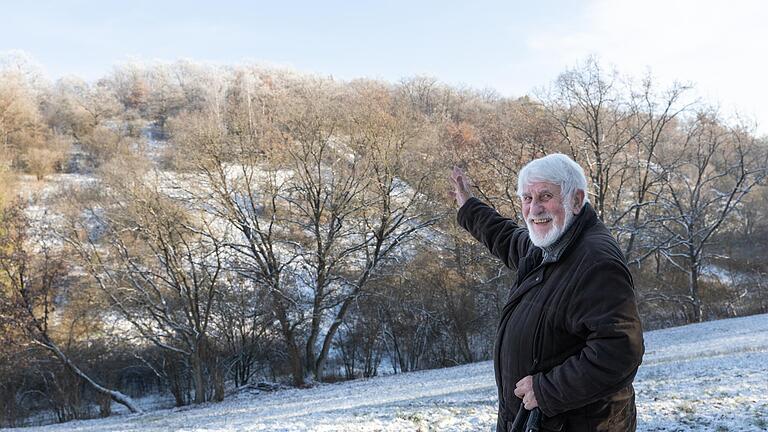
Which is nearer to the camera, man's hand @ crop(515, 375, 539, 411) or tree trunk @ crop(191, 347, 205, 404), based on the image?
man's hand @ crop(515, 375, 539, 411)

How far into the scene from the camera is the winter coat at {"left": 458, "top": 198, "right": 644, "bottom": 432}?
2291 millimetres

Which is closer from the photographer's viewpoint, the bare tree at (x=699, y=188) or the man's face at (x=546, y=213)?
the man's face at (x=546, y=213)

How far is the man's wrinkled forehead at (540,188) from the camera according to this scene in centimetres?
277

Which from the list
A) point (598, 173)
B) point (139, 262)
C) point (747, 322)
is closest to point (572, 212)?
point (139, 262)

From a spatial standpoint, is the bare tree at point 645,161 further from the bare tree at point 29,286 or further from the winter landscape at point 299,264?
the bare tree at point 29,286

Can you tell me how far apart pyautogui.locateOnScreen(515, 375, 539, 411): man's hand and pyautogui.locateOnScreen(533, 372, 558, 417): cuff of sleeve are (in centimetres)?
3

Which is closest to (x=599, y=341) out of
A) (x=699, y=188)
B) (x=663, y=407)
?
(x=663, y=407)

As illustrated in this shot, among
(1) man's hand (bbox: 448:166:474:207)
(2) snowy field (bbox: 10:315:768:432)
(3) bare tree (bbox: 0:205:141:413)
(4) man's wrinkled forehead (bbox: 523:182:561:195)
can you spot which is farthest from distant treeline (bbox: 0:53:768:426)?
(4) man's wrinkled forehead (bbox: 523:182:561:195)

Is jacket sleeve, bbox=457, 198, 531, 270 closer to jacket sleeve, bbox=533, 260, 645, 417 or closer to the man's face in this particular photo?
the man's face

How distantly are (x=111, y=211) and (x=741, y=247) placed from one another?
43258 millimetres

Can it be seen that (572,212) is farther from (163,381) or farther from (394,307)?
(163,381)

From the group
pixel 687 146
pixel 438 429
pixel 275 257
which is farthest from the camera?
pixel 687 146

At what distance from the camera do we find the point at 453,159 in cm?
2678

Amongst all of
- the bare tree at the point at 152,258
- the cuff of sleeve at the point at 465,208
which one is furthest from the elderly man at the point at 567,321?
the bare tree at the point at 152,258
